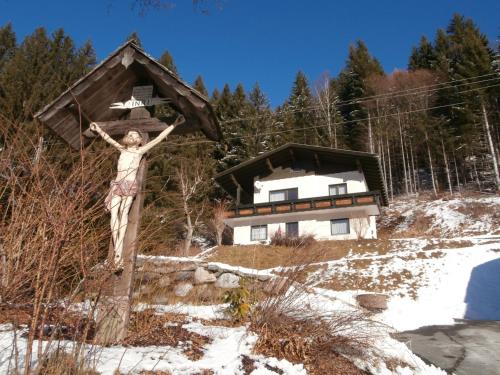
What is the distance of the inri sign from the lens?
14.7ft

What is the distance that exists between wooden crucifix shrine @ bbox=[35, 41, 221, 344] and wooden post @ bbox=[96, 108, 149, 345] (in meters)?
0.01

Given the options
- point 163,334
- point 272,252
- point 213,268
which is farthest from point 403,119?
point 163,334

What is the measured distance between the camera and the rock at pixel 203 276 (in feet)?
21.4

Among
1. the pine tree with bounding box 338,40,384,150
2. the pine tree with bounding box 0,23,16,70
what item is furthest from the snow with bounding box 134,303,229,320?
the pine tree with bounding box 338,40,384,150

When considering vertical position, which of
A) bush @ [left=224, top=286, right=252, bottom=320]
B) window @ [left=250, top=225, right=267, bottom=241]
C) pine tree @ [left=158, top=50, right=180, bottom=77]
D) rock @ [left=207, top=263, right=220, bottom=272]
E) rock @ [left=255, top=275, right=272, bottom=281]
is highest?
pine tree @ [left=158, top=50, right=180, bottom=77]

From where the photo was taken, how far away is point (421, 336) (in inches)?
245

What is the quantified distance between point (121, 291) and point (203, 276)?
3382 mm

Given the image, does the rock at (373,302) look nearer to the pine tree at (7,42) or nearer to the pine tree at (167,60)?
the pine tree at (7,42)

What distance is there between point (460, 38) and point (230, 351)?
49.3 m

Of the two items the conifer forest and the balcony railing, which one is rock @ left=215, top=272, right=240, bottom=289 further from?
the conifer forest

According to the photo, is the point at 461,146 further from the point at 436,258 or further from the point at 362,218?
the point at 436,258

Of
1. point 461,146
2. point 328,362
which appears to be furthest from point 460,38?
point 328,362

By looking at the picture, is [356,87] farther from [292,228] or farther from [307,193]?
[292,228]

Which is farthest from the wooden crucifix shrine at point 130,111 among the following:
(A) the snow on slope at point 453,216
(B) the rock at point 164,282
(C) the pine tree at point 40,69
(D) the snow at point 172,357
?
(A) the snow on slope at point 453,216
